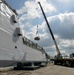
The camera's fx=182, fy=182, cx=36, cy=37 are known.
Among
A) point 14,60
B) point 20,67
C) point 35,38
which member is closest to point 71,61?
point 35,38

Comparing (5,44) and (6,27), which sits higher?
(6,27)

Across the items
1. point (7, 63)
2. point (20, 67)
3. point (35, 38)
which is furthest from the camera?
point (35, 38)

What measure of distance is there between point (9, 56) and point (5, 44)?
1.21 metres

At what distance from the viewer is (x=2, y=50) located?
13500 millimetres

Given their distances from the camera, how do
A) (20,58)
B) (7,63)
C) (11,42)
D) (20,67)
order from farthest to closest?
1. (20,67)
2. (20,58)
3. (11,42)
4. (7,63)

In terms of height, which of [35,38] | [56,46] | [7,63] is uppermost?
[56,46]

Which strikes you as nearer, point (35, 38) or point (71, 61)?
point (35, 38)

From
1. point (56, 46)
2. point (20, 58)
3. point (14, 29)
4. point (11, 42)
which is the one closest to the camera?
point (11, 42)

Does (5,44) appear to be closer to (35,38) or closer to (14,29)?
(14,29)

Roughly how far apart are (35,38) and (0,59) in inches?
759

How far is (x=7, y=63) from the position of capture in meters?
14.2

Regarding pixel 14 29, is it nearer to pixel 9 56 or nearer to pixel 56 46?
pixel 9 56

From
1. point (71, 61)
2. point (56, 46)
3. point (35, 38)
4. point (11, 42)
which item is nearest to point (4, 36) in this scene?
point (11, 42)

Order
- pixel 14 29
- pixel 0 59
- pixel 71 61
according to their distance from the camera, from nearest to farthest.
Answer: pixel 0 59 < pixel 14 29 < pixel 71 61
